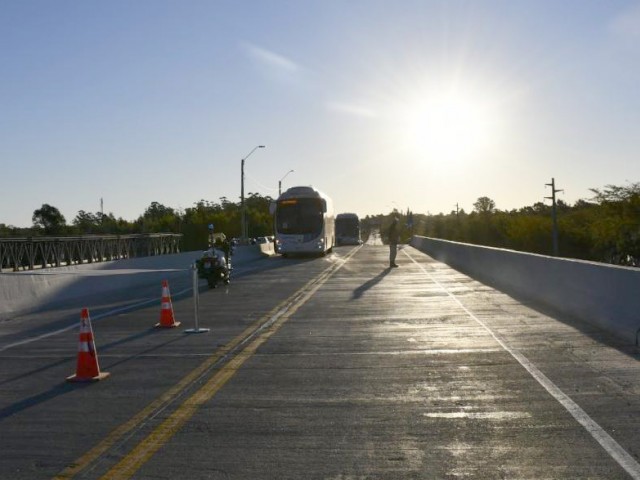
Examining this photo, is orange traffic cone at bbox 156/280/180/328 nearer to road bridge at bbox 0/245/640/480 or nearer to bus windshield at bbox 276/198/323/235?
road bridge at bbox 0/245/640/480

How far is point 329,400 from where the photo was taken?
29.9ft

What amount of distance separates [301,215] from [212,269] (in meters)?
22.5

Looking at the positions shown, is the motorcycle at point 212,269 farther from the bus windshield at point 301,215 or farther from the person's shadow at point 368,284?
the bus windshield at point 301,215

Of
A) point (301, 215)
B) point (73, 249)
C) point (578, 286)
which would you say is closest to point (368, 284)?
point (578, 286)

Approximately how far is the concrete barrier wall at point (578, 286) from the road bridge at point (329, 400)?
43 cm

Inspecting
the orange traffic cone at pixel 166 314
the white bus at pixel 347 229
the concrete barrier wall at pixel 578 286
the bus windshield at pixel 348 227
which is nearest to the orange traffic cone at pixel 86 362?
the orange traffic cone at pixel 166 314

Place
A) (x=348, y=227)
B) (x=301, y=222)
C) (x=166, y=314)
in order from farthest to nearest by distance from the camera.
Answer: (x=348, y=227)
(x=301, y=222)
(x=166, y=314)

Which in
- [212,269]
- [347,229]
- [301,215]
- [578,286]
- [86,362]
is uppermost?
[301,215]

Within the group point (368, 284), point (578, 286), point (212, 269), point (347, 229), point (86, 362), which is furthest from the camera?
point (347, 229)

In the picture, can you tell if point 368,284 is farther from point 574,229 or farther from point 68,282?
point 574,229

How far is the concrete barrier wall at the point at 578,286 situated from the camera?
13.4 metres

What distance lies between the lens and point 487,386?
9.71 meters

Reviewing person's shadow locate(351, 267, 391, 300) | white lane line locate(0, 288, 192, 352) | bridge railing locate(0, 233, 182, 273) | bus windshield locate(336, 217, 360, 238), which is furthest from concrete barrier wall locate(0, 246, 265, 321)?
bus windshield locate(336, 217, 360, 238)

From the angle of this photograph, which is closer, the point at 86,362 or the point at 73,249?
the point at 86,362
